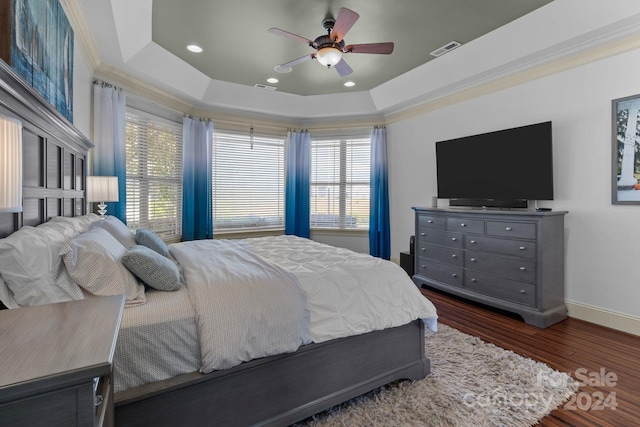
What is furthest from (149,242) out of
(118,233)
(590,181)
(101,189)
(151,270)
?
(590,181)

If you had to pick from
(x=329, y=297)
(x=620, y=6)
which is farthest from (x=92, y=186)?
(x=620, y=6)

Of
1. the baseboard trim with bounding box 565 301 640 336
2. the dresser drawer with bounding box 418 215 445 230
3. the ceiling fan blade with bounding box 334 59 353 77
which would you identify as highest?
the ceiling fan blade with bounding box 334 59 353 77

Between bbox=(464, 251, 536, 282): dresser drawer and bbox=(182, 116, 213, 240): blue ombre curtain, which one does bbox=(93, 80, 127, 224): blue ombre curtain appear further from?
bbox=(464, 251, 536, 282): dresser drawer

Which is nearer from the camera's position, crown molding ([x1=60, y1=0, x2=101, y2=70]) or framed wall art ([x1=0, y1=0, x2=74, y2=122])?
framed wall art ([x1=0, y1=0, x2=74, y2=122])

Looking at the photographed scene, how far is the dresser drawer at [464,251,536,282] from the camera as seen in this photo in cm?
297

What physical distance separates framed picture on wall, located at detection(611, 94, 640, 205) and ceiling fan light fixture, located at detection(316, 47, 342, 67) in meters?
2.52

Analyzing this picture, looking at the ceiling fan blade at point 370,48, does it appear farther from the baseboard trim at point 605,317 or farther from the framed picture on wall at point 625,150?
the baseboard trim at point 605,317

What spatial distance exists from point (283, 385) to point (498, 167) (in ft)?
10.8

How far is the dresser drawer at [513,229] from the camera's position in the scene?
2936 mm

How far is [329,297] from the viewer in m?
1.78

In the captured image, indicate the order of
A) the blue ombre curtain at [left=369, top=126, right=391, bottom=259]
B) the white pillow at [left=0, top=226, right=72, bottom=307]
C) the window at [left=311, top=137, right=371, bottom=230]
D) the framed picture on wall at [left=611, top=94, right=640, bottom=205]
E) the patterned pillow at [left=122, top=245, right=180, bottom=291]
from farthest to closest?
the window at [left=311, top=137, right=371, bottom=230], the blue ombre curtain at [left=369, top=126, right=391, bottom=259], the framed picture on wall at [left=611, top=94, right=640, bottom=205], the patterned pillow at [left=122, top=245, right=180, bottom=291], the white pillow at [left=0, top=226, right=72, bottom=307]

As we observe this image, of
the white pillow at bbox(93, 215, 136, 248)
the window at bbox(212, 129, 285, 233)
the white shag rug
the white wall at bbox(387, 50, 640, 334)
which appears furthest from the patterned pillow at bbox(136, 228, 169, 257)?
the white wall at bbox(387, 50, 640, 334)

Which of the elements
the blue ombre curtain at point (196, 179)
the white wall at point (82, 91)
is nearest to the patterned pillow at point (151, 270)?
the white wall at point (82, 91)

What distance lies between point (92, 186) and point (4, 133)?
2.49 metres
